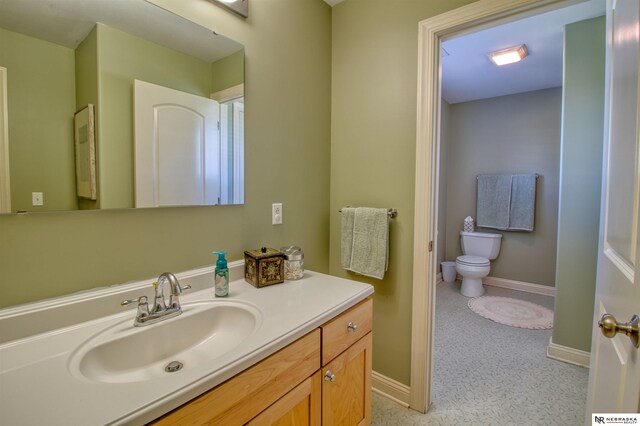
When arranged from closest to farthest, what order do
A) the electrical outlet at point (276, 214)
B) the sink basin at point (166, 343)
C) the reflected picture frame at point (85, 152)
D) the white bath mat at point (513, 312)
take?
the sink basin at point (166, 343)
the reflected picture frame at point (85, 152)
the electrical outlet at point (276, 214)
the white bath mat at point (513, 312)

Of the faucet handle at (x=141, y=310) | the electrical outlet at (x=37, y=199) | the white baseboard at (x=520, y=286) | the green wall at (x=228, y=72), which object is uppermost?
the green wall at (x=228, y=72)

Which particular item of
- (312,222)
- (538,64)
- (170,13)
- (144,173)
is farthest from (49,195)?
(538,64)

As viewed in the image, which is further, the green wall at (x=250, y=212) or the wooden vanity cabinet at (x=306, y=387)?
the green wall at (x=250, y=212)

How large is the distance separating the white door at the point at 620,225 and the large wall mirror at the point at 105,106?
131 cm

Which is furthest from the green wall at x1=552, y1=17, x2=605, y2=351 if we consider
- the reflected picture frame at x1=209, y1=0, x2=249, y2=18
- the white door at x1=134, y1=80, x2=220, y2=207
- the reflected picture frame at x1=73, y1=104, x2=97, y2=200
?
the reflected picture frame at x1=73, y1=104, x2=97, y2=200

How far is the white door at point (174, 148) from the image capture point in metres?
1.05

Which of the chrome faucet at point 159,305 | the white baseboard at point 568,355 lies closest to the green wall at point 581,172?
the white baseboard at point 568,355

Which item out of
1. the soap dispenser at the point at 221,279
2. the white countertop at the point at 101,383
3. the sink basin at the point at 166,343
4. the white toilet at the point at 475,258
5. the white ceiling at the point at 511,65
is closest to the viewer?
the white countertop at the point at 101,383

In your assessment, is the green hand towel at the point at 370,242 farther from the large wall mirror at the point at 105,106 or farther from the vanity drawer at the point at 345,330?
the large wall mirror at the point at 105,106

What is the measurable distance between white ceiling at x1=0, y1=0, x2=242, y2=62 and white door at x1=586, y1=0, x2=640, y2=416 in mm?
1337

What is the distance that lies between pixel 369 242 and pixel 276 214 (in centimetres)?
55

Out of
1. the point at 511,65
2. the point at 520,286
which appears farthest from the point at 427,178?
the point at 520,286

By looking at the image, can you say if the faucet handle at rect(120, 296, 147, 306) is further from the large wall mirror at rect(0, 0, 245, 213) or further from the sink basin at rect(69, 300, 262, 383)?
the large wall mirror at rect(0, 0, 245, 213)

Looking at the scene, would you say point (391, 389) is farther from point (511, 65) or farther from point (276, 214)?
point (511, 65)
